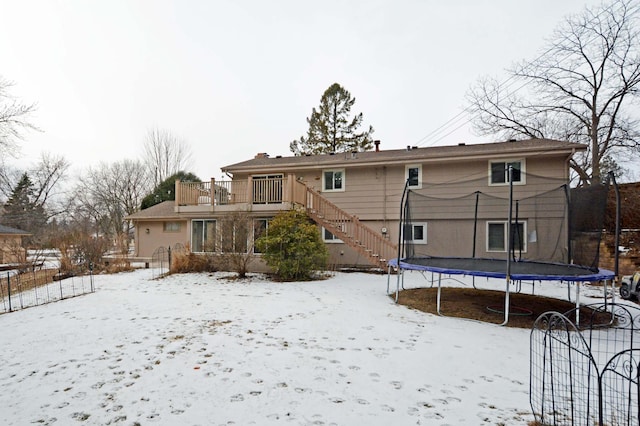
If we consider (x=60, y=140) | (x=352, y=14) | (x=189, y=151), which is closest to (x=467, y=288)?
(x=352, y=14)

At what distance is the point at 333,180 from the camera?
Result: 13.7 metres

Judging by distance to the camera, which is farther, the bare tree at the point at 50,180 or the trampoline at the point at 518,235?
the bare tree at the point at 50,180

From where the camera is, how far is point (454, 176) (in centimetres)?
1242

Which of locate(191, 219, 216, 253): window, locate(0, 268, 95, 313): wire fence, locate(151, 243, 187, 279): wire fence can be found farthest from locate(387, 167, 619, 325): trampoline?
locate(151, 243, 187, 279): wire fence

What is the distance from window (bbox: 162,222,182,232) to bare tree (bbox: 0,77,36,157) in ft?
24.5

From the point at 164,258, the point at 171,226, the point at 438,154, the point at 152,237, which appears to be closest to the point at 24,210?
the point at 152,237

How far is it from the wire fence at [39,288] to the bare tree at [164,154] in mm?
17739

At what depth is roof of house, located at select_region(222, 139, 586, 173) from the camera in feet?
36.8

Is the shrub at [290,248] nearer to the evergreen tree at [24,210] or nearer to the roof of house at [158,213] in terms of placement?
the roof of house at [158,213]

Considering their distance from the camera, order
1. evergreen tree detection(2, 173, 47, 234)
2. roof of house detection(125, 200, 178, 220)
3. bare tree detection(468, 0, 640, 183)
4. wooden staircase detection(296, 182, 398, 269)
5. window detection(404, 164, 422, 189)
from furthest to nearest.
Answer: evergreen tree detection(2, 173, 47, 234) < roof of house detection(125, 200, 178, 220) < bare tree detection(468, 0, 640, 183) < window detection(404, 164, 422, 189) < wooden staircase detection(296, 182, 398, 269)

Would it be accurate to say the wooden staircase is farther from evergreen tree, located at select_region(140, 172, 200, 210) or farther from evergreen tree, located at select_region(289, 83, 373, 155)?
evergreen tree, located at select_region(289, 83, 373, 155)

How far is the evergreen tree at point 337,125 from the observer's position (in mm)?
26266

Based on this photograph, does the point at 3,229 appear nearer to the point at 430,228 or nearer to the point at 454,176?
the point at 430,228

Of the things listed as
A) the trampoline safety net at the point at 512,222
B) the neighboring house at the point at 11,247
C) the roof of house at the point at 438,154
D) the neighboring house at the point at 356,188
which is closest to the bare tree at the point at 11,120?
the neighboring house at the point at 11,247
